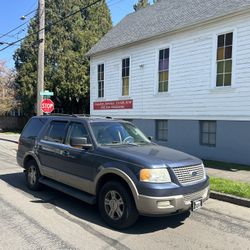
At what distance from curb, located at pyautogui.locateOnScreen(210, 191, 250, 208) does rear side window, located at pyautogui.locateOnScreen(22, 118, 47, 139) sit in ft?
14.2

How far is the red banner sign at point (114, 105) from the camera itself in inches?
702

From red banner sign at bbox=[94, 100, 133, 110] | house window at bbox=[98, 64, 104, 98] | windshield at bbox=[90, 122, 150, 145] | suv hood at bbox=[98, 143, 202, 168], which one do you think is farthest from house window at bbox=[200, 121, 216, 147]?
house window at bbox=[98, 64, 104, 98]

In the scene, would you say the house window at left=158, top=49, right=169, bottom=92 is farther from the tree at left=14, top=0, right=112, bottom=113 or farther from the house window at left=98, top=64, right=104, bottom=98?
the tree at left=14, top=0, right=112, bottom=113

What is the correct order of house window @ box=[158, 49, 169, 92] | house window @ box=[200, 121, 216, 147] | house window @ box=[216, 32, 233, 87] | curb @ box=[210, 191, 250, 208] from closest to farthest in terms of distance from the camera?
curb @ box=[210, 191, 250, 208] < house window @ box=[216, 32, 233, 87] < house window @ box=[200, 121, 216, 147] < house window @ box=[158, 49, 169, 92]

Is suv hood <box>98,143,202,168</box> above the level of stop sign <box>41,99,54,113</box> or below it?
below

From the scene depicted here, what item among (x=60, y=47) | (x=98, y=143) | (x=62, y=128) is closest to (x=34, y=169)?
(x=62, y=128)

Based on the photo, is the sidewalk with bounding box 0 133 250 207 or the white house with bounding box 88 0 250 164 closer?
the sidewalk with bounding box 0 133 250 207

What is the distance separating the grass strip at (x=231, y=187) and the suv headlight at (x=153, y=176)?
302 cm

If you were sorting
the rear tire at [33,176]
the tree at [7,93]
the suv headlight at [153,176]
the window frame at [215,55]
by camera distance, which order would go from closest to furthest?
1. the suv headlight at [153,176]
2. the rear tire at [33,176]
3. the window frame at [215,55]
4. the tree at [7,93]

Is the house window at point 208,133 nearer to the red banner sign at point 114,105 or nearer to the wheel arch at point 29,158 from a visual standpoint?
the red banner sign at point 114,105

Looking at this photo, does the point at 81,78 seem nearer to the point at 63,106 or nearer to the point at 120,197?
the point at 63,106

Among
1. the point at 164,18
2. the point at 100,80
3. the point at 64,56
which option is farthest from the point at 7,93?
the point at 164,18

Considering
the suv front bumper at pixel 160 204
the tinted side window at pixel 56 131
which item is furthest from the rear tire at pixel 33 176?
the suv front bumper at pixel 160 204

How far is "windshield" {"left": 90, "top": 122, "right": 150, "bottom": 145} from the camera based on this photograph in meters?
6.54
